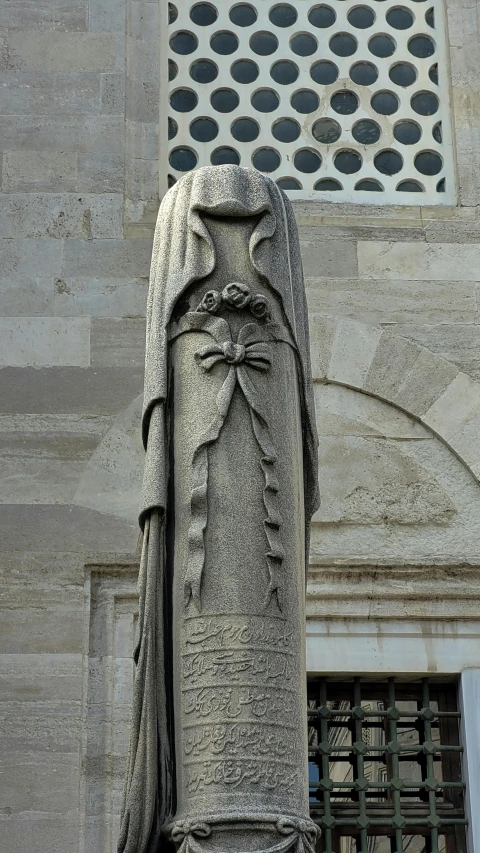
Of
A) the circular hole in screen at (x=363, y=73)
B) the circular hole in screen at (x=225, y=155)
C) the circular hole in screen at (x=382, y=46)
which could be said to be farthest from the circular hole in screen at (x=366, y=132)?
the circular hole in screen at (x=225, y=155)

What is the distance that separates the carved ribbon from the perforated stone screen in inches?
166

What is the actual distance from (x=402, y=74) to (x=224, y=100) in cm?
91

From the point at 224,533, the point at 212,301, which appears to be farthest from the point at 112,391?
the point at 224,533

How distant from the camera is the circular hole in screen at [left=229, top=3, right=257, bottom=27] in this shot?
8.92m

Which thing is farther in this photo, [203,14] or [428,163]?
[203,14]

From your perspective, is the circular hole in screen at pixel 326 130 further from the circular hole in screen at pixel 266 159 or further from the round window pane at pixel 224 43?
the round window pane at pixel 224 43

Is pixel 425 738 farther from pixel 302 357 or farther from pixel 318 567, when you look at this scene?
pixel 302 357

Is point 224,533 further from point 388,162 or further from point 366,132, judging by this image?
point 366,132

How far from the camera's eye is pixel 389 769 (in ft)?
24.2

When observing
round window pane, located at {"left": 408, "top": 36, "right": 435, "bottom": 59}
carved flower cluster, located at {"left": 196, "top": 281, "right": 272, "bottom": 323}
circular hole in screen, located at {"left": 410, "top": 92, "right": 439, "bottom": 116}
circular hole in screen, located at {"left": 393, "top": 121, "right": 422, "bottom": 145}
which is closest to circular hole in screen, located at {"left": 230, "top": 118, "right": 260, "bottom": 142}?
circular hole in screen, located at {"left": 393, "top": 121, "right": 422, "bottom": 145}

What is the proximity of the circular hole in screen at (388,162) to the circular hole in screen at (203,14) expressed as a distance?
1.15 m

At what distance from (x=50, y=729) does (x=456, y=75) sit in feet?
12.6

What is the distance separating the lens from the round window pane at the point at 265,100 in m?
8.72

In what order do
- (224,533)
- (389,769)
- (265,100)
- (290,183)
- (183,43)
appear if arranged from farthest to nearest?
(183,43) → (265,100) → (290,183) → (389,769) → (224,533)
